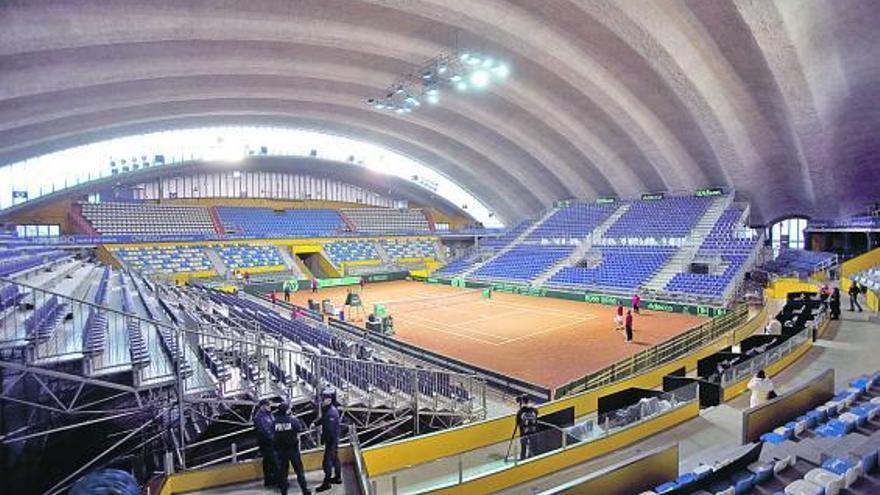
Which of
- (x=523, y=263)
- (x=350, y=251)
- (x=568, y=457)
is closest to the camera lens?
(x=568, y=457)

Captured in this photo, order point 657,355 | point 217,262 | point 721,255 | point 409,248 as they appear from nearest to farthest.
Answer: point 657,355
point 721,255
point 217,262
point 409,248

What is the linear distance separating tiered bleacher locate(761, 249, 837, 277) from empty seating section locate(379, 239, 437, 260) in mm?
28661

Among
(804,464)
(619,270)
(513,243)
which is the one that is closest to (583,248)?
(619,270)

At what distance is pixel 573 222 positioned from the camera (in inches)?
1577

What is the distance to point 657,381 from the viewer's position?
37.2 feet

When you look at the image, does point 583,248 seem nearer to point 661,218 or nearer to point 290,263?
point 661,218

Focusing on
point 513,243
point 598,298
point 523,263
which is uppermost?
point 513,243

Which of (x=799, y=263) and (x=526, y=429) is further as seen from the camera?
(x=799, y=263)

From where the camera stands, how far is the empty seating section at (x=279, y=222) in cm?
4253

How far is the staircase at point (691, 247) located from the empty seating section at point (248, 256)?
1109 inches

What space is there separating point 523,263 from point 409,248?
1427 cm

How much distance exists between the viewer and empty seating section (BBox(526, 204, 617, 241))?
3816 centimetres

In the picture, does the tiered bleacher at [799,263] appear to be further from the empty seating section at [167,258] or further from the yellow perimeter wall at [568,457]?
the empty seating section at [167,258]

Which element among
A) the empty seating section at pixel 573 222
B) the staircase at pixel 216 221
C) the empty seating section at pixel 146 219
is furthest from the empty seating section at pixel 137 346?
the staircase at pixel 216 221
